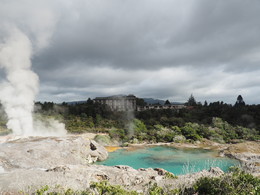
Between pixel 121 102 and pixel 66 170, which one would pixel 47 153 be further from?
pixel 121 102

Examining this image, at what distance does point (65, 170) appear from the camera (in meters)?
8.48

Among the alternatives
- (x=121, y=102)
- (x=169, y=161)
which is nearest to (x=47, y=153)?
(x=169, y=161)

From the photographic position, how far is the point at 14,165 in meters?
10.9

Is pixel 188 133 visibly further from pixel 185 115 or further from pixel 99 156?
pixel 99 156

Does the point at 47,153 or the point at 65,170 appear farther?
the point at 47,153

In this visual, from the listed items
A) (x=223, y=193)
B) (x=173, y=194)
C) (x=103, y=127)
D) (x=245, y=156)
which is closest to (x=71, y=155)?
(x=173, y=194)

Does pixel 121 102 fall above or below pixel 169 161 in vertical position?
above

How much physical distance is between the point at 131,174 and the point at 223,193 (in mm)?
5143

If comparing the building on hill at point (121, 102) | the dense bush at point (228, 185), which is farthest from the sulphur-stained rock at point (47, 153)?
the building on hill at point (121, 102)

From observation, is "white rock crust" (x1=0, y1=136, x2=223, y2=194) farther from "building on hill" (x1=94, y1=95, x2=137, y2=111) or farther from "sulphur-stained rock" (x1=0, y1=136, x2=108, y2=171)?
"building on hill" (x1=94, y1=95, x2=137, y2=111)

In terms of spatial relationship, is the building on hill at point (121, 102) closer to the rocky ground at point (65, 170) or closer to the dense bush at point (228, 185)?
the rocky ground at point (65, 170)

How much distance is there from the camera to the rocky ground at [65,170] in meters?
6.31

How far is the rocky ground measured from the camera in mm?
6312

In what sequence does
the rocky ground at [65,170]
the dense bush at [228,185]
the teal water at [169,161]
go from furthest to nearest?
the teal water at [169,161], the rocky ground at [65,170], the dense bush at [228,185]
